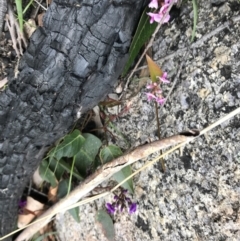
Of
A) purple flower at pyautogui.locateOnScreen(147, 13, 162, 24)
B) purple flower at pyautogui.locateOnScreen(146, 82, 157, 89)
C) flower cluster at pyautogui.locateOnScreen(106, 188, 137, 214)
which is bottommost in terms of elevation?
flower cluster at pyautogui.locateOnScreen(106, 188, 137, 214)

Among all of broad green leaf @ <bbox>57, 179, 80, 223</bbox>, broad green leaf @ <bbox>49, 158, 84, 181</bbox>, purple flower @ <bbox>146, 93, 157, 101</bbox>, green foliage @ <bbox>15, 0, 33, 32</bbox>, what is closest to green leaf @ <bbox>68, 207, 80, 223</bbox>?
broad green leaf @ <bbox>57, 179, 80, 223</bbox>

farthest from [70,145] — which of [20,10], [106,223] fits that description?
[20,10]

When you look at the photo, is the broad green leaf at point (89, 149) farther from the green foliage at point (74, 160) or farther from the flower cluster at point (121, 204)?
the flower cluster at point (121, 204)

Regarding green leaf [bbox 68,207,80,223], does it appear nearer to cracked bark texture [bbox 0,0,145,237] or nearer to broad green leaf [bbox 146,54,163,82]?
cracked bark texture [bbox 0,0,145,237]

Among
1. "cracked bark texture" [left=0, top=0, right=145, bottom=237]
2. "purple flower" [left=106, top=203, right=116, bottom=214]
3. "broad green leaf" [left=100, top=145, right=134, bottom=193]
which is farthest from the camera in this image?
"purple flower" [left=106, top=203, right=116, bottom=214]

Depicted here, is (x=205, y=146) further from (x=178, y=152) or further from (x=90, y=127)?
(x=90, y=127)

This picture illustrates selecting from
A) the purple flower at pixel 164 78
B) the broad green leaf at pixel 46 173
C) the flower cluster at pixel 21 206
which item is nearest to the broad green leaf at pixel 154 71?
the purple flower at pixel 164 78

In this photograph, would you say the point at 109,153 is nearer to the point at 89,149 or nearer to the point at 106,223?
the point at 89,149
